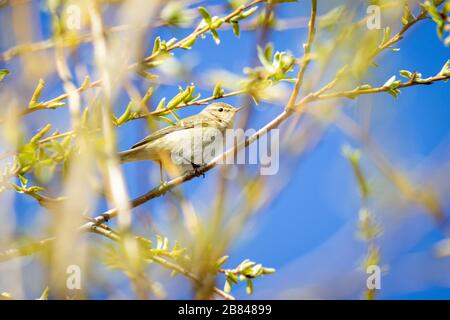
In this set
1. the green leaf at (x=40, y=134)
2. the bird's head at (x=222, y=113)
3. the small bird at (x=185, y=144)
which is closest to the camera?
the green leaf at (x=40, y=134)

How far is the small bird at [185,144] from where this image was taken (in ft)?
12.3

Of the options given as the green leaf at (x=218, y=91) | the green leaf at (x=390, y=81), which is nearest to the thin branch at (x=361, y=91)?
the green leaf at (x=390, y=81)

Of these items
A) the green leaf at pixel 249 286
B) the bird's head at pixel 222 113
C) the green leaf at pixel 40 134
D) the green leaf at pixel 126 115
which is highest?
the bird's head at pixel 222 113

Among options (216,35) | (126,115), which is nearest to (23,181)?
(126,115)

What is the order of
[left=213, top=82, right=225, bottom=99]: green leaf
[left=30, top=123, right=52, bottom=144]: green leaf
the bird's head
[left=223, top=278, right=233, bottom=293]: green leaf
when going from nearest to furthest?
[left=30, top=123, right=52, bottom=144]: green leaf, [left=223, top=278, right=233, bottom=293]: green leaf, [left=213, top=82, right=225, bottom=99]: green leaf, the bird's head

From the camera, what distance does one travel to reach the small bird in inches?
148

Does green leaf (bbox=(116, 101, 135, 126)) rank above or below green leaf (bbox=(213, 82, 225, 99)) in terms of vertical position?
below

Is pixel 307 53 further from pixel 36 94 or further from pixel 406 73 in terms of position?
pixel 36 94

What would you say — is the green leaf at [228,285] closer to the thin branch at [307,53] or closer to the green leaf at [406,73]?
the thin branch at [307,53]

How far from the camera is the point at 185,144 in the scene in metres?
4.16

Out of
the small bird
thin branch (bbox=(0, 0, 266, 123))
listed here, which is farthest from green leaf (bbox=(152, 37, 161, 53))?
the small bird

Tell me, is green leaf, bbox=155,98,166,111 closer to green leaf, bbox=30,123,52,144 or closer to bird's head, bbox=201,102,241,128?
green leaf, bbox=30,123,52,144

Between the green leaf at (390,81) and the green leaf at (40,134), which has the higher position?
the green leaf at (390,81)
